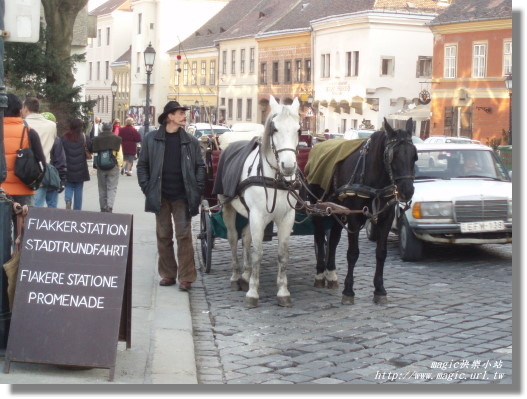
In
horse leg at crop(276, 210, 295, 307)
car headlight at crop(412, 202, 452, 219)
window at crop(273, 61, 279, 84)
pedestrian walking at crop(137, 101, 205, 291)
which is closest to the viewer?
horse leg at crop(276, 210, 295, 307)

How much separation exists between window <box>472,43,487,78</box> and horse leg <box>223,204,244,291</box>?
44559mm

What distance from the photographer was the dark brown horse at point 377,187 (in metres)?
9.95

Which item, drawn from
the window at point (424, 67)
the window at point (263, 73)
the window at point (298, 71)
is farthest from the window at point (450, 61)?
the window at point (263, 73)

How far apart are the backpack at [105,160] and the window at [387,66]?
1820 inches

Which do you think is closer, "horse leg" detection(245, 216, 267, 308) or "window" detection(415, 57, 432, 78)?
"horse leg" detection(245, 216, 267, 308)

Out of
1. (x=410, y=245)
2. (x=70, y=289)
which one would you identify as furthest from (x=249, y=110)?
(x=70, y=289)

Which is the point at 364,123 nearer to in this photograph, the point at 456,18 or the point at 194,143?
the point at 456,18

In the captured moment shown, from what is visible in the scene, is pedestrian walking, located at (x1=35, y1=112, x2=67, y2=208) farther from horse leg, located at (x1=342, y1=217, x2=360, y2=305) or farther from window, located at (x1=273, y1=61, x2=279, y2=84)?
window, located at (x1=273, y1=61, x2=279, y2=84)

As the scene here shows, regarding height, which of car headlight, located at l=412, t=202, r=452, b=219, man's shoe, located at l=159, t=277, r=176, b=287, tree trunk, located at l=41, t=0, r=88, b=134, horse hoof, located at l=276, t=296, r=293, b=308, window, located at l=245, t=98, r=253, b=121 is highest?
window, located at l=245, t=98, r=253, b=121

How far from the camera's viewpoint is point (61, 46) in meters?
23.2

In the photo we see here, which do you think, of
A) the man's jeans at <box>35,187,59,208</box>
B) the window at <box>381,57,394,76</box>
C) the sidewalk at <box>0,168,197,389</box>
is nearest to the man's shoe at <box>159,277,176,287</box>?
the sidewalk at <box>0,168,197,389</box>

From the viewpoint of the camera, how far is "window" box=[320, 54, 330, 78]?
220 ft

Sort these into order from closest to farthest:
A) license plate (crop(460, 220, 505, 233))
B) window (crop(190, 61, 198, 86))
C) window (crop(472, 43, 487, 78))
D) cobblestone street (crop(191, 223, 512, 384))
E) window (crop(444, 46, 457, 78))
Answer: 1. cobblestone street (crop(191, 223, 512, 384))
2. license plate (crop(460, 220, 505, 233))
3. window (crop(472, 43, 487, 78))
4. window (crop(444, 46, 457, 78))
5. window (crop(190, 61, 198, 86))

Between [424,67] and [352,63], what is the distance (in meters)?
4.39
